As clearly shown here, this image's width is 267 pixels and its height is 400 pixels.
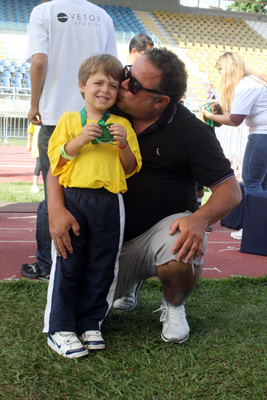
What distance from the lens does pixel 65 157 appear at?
94.0 inches

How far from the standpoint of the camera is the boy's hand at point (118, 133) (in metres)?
2.35

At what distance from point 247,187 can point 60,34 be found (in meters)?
2.60

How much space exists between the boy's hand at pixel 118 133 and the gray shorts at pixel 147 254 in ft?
1.74

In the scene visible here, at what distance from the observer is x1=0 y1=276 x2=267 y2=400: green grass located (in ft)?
6.72

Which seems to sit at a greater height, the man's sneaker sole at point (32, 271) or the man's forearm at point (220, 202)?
the man's forearm at point (220, 202)

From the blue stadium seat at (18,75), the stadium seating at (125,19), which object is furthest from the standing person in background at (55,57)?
the stadium seating at (125,19)

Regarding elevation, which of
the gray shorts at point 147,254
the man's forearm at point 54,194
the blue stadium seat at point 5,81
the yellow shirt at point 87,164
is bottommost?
the blue stadium seat at point 5,81

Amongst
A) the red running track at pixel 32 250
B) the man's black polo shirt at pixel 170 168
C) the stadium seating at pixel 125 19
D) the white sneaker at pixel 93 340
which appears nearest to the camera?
the white sneaker at pixel 93 340

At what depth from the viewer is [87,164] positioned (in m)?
2.44

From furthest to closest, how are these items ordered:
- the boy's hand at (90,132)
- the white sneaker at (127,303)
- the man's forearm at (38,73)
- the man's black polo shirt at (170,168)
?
the man's forearm at (38,73), the white sneaker at (127,303), the man's black polo shirt at (170,168), the boy's hand at (90,132)

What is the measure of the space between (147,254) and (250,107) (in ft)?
9.37

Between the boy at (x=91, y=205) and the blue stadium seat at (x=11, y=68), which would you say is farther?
the blue stadium seat at (x=11, y=68)

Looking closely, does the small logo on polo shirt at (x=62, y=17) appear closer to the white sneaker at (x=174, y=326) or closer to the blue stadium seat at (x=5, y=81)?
the white sneaker at (x=174, y=326)

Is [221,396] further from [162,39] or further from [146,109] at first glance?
[162,39]
